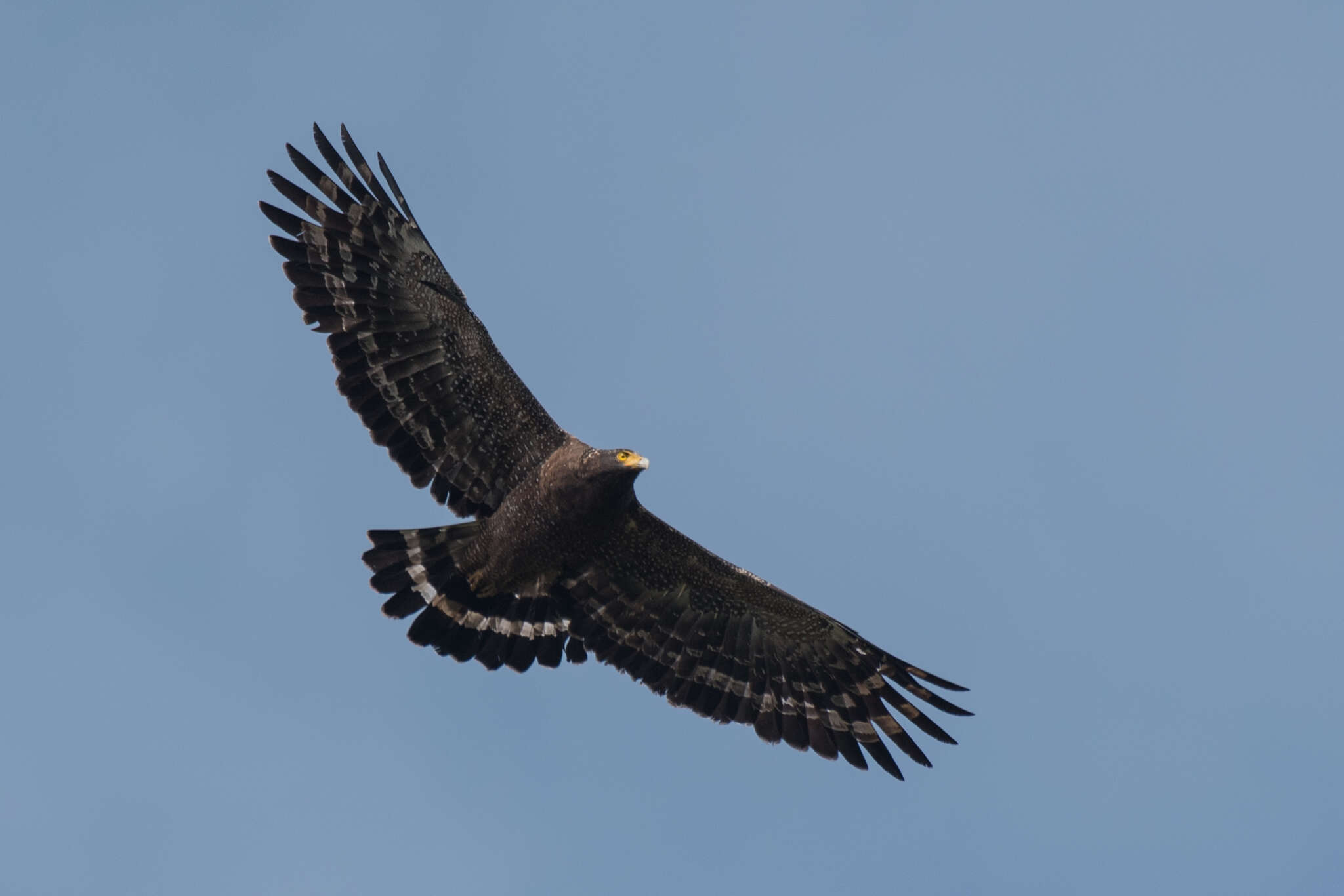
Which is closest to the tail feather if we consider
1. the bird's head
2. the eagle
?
the eagle

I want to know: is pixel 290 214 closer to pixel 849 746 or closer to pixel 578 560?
pixel 578 560

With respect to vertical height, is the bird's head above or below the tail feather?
above

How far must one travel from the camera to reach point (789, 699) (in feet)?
56.7

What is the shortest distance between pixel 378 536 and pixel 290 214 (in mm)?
3299

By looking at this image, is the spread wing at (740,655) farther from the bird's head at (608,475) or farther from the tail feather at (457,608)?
the bird's head at (608,475)

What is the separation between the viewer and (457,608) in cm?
1717

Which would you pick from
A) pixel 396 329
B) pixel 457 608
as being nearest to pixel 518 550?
pixel 457 608

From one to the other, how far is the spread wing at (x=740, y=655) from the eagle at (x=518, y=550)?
2 centimetres

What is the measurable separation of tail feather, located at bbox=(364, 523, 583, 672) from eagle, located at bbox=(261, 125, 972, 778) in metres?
0.01

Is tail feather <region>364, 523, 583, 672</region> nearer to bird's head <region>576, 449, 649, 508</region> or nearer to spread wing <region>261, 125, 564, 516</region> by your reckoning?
spread wing <region>261, 125, 564, 516</region>

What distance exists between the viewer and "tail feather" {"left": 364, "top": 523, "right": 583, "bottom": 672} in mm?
16969

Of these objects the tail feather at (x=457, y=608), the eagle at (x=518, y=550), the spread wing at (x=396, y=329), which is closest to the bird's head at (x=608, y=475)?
the eagle at (x=518, y=550)

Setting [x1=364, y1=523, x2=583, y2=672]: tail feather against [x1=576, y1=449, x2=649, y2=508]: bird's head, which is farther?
[x1=364, y1=523, x2=583, y2=672]: tail feather

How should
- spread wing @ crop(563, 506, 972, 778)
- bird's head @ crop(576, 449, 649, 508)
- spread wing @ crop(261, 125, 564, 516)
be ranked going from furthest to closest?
spread wing @ crop(563, 506, 972, 778) → spread wing @ crop(261, 125, 564, 516) → bird's head @ crop(576, 449, 649, 508)
